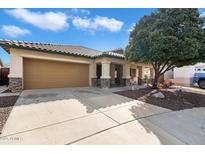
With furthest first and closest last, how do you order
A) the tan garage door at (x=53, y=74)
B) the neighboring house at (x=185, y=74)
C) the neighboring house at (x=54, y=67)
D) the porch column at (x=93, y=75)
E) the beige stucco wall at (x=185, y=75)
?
1. the beige stucco wall at (x=185, y=75)
2. the neighboring house at (x=185, y=74)
3. the porch column at (x=93, y=75)
4. the tan garage door at (x=53, y=74)
5. the neighboring house at (x=54, y=67)

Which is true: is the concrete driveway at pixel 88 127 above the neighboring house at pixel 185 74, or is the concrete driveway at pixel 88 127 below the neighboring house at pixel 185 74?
below

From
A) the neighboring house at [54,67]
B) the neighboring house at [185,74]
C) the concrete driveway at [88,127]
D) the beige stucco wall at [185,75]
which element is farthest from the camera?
the beige stucco wall at [185,75]

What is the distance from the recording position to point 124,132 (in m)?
2.99

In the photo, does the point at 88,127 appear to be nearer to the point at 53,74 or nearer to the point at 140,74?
the point at 53,74

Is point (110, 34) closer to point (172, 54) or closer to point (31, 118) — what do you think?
point (172, 54)

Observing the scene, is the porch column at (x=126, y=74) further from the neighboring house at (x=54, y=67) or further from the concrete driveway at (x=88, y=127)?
the concrete driveway at (x=88, y=127)

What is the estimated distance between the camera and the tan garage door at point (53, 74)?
8.73m

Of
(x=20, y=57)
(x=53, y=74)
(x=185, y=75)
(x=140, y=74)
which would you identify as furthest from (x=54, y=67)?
(x=185, y=75)

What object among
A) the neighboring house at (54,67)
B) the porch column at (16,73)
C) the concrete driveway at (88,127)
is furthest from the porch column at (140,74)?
the porch column at (16,73)

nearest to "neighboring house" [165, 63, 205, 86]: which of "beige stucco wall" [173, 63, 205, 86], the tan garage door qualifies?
"beige stucco wall" [173, 63, 205, 86]

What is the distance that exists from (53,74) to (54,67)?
59 cm

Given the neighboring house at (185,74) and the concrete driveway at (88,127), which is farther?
the neighboring house at (185,74)

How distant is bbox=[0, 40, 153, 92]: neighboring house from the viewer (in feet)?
25.5

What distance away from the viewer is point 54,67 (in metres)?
9.69
